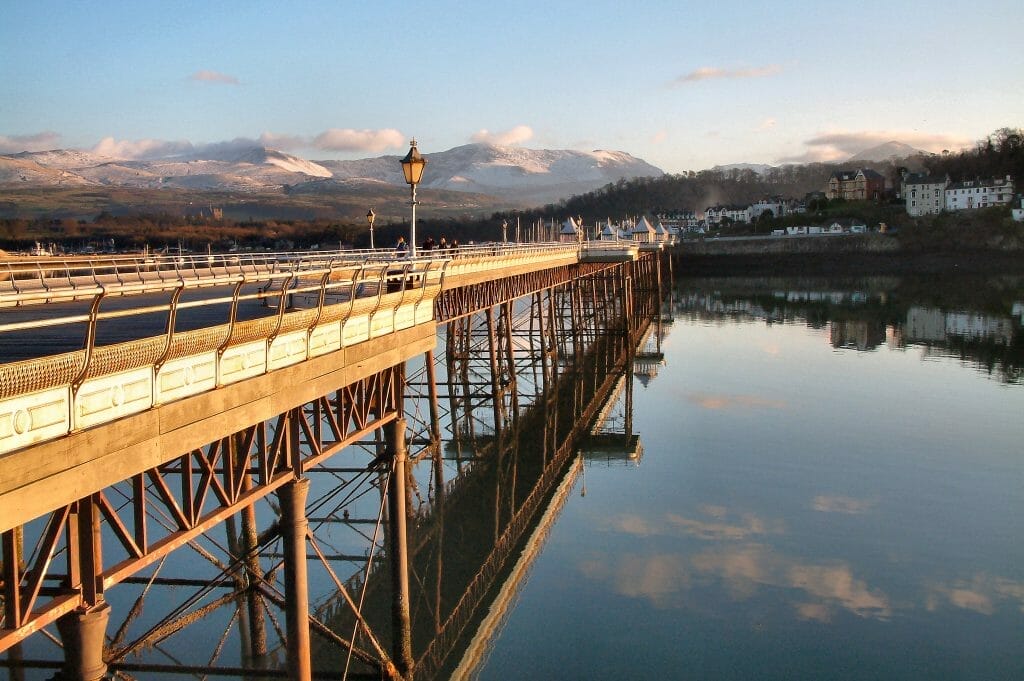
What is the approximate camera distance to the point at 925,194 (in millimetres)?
160875

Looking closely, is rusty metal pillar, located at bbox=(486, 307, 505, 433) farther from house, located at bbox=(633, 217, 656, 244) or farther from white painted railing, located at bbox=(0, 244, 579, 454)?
house, located at bbox=(633, 217, 656, 244)

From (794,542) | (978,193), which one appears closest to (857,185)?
(978,193)

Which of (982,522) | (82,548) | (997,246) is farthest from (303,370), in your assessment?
(997,246)

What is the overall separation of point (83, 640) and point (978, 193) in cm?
16716

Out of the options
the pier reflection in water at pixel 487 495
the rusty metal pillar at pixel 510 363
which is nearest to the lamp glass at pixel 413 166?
the pier reflection in water at pixel 487 495

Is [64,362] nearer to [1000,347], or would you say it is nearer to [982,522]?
[982,522]

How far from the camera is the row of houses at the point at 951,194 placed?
152m

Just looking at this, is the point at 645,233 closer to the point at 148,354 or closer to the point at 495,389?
the point at 495,389

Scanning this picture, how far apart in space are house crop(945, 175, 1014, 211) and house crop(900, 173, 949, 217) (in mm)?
1234

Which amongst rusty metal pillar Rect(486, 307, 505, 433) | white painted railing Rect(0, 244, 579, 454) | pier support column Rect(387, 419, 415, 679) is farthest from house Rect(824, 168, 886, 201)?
white painted railing Rect(0, 244, 579, 454)

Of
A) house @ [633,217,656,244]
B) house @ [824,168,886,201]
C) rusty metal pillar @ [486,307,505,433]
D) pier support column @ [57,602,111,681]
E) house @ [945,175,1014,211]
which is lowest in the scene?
rusty metal pillar @ [486,307,505,433]

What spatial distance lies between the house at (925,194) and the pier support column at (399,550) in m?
158

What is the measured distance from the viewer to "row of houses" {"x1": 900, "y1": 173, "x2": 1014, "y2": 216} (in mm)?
152375

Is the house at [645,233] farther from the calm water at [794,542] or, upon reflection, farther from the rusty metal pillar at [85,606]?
the rusty metal pillar at [85,606]
